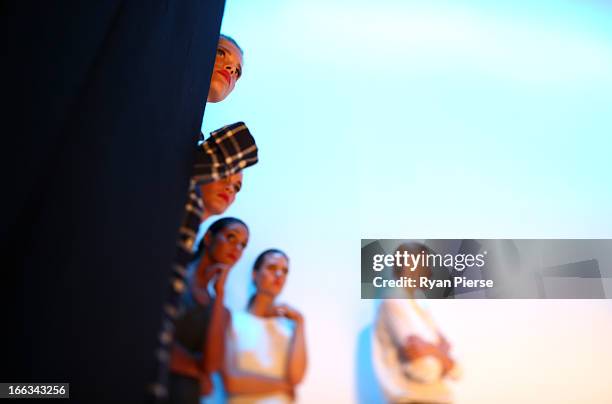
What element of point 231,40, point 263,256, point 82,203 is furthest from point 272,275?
point 231,40

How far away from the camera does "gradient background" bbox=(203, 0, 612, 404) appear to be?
101 cm

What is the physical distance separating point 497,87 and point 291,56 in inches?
22.9

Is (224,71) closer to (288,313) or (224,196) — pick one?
(224,196)

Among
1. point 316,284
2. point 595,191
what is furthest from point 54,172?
point 595,191

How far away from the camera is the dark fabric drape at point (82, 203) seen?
0.66m

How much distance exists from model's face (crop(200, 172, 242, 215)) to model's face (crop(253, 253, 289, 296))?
0.53 feet

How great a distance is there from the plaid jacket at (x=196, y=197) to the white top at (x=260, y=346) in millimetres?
176

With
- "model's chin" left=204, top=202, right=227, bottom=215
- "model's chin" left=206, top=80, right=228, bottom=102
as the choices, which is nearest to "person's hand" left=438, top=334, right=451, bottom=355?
"model's chin" left=204, top=202, right=227, bottom=215

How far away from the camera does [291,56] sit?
1.30 meters

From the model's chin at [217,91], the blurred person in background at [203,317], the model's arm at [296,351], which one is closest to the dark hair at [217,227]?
the blurred person in background at [203,317]

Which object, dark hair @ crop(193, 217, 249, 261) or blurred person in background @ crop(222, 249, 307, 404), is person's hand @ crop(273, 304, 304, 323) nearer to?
blurred person in background @ crop(222, 249, 307, 404)

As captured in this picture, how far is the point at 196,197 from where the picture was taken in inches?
35.3

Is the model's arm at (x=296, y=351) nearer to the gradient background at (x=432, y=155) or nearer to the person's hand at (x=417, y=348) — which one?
the gradient background at (x=432, y=155)

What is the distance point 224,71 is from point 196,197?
17.4 inches
